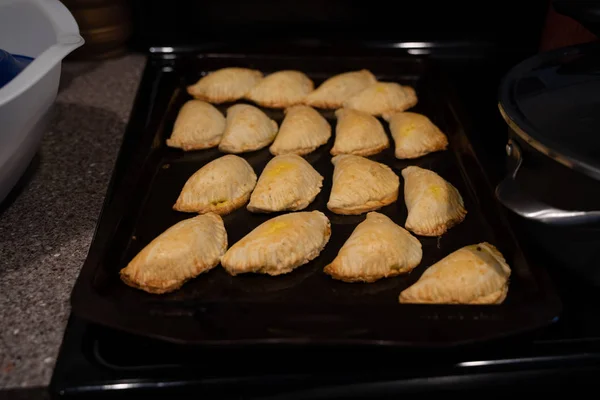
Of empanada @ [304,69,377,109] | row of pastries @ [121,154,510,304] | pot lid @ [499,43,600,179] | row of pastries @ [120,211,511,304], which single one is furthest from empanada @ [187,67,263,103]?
pot lid @ [499,43,600,179]

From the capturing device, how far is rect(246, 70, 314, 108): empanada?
1.22 meters

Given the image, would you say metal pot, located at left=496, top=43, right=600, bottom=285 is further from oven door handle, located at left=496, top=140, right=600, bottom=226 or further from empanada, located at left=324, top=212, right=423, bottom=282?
empanada, located at left=324, top=212, right=423, bottom=282

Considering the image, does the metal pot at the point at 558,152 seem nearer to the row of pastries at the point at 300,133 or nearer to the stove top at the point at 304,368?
the stove top at the point at 304,368

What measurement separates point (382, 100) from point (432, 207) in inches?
14.4

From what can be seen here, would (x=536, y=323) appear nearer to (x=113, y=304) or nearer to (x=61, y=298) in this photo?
(x=113, y=304)

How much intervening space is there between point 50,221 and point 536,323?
0.72 metres

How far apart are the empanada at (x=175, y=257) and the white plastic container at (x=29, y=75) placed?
23 centimetres

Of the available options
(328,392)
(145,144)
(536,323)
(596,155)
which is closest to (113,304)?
(328,392)

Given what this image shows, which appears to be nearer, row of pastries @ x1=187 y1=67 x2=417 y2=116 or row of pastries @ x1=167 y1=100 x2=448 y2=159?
row of pastries @ x1=167 y1=100 x2=448 y2=159

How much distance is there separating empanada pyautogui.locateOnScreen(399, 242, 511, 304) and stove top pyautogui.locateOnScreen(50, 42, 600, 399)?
8cm

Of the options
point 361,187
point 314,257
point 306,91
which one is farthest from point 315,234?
point 306,91

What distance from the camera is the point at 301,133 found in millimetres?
1100

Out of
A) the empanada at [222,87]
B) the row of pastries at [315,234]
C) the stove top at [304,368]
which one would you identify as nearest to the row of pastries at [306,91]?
the empanada at [222,87]

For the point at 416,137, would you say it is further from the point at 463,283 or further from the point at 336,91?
the point at 463,283
